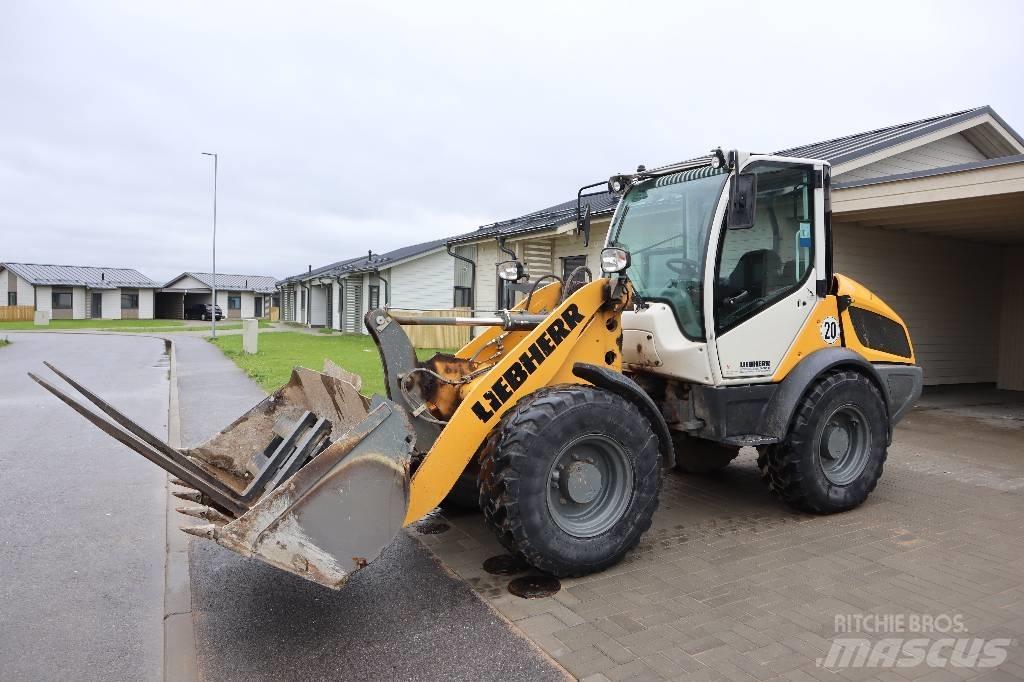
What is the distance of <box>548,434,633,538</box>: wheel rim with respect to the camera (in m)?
4.25

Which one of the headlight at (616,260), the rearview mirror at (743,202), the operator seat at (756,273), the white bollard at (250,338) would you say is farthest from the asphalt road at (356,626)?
the white bollard at (250,338)

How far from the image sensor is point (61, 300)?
6081cm

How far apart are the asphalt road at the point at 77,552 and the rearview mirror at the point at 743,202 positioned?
397 centimetres

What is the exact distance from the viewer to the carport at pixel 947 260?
9484 mm

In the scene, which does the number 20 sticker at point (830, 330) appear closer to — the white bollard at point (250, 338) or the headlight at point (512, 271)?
the headlight at point (512, 271)

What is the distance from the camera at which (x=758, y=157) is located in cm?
517

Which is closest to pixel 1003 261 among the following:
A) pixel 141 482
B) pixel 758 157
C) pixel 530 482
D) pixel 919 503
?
pixel 919 503

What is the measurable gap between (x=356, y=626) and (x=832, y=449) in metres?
3.84

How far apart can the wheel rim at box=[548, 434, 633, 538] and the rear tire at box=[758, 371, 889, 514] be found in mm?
1601

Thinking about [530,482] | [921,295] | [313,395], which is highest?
[921,295]

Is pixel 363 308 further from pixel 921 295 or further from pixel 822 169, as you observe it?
pixel 822 169

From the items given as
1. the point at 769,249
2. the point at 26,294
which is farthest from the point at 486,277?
the point at 26,294

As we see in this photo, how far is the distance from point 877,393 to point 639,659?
3.51 meters

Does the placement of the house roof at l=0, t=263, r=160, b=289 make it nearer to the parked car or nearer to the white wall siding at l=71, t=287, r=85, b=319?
the white wall siding at l=71, t=287, r=85, b=319
